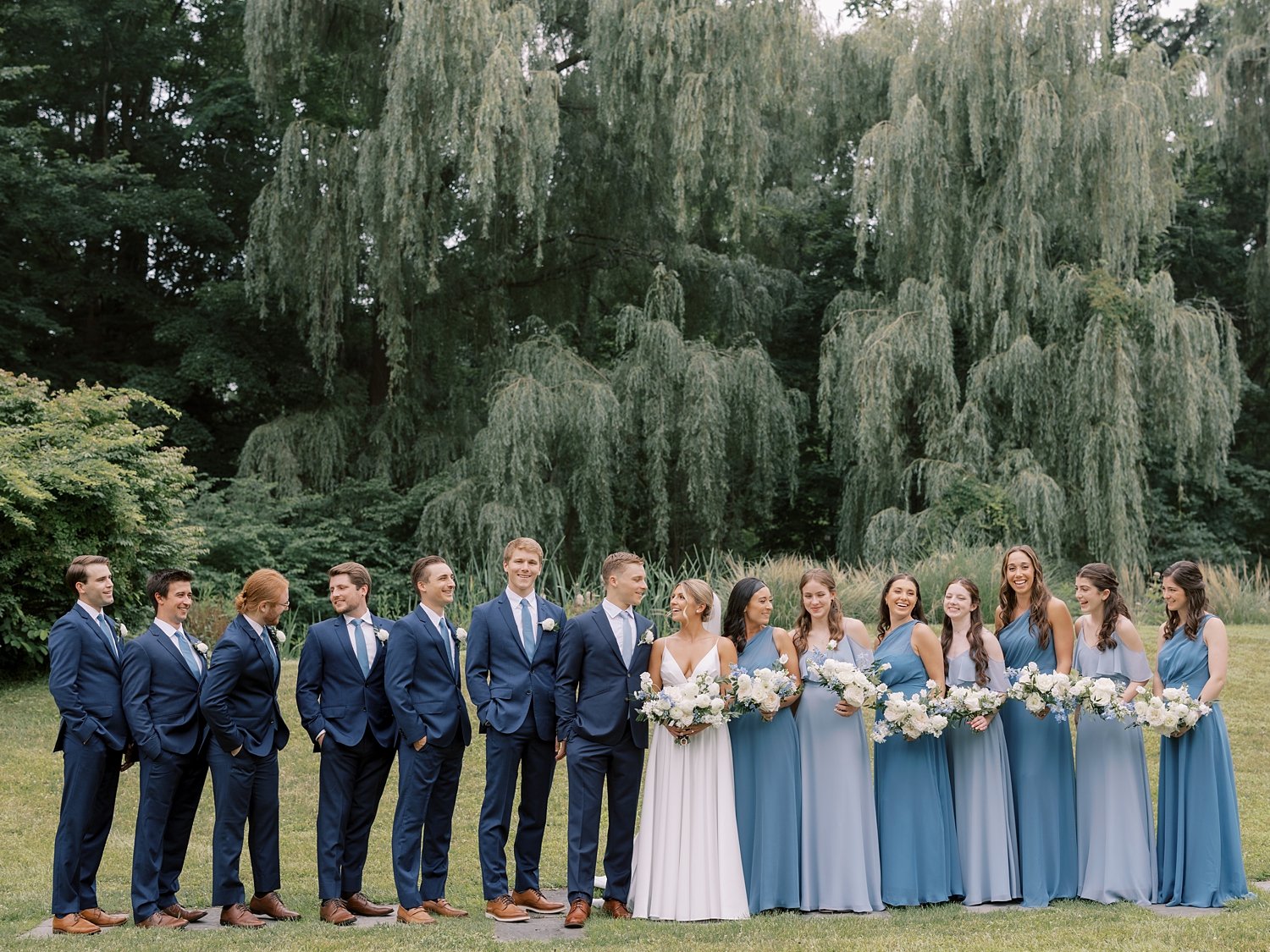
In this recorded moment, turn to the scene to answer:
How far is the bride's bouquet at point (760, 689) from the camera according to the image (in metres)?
6.37

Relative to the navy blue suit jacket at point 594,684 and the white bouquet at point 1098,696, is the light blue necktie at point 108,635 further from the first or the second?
the white bouquet at point 1098,696

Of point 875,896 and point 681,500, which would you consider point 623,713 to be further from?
point 681,500

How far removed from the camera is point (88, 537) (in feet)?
42.6

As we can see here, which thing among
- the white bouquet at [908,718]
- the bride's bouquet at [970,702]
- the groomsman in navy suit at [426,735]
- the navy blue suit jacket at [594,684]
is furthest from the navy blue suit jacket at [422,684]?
the bride's bouquet at [970,702]

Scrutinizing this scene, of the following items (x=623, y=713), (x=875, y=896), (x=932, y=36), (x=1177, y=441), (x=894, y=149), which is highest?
(x=932, y=36)

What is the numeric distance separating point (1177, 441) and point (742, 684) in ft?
41.6

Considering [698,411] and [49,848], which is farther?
[698,411]

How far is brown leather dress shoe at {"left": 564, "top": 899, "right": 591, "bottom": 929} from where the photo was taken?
6.20 metres

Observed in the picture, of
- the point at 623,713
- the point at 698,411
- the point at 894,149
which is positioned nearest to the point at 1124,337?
the point at 894,149

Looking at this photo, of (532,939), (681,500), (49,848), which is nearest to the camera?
(532,939)

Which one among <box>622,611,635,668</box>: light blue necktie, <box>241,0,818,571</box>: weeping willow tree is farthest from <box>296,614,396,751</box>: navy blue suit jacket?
<box>241,0,818,571</box>: weeping willow tree

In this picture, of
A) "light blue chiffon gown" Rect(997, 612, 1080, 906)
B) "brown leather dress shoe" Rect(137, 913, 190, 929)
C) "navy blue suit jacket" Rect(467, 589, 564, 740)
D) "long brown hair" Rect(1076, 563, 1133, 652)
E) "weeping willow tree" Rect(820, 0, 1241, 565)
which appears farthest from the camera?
"weeping willow tree" Rect(820, 0, 1241, 565)

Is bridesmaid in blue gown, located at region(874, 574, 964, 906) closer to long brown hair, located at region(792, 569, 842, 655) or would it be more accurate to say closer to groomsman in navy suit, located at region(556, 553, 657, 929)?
long brown hair, located at region(792, 569, 842, 655)

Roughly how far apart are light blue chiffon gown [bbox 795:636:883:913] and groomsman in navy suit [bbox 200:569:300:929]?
102 inches
